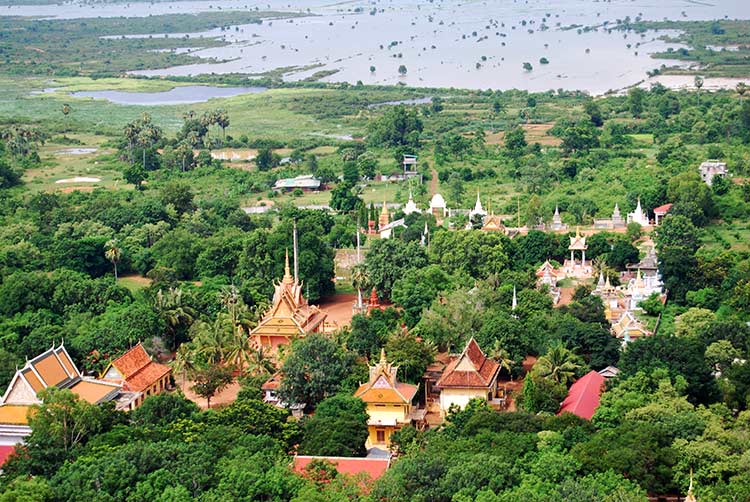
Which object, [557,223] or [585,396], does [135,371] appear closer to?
[585,396]

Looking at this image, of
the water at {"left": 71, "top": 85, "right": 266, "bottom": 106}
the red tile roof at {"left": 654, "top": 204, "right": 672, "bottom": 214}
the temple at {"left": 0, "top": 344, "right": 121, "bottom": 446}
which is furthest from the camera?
the water at {"left": 71, "top": 85, "right": 266, "bottom": 106}

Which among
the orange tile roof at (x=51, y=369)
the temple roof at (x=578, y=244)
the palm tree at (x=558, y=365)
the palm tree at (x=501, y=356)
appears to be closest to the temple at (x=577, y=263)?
the temple roof at (x=578, y=244)

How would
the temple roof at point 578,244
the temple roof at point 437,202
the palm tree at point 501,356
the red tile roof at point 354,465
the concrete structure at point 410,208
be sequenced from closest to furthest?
the red tile roof at point 354,465
the palm tree at point 501,356
the temple roof at point 578,244
the concrete structure at point 410,208
the temple roof at point 437,202

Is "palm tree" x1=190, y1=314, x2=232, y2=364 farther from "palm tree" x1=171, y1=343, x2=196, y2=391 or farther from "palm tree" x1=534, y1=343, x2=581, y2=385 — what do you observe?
"palm tree" x1=534, y1=343, x2=581, y2=385

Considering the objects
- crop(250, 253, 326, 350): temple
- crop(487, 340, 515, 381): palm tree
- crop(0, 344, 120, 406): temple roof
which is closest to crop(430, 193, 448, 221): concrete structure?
crop(250, 253, 326, 350): temple

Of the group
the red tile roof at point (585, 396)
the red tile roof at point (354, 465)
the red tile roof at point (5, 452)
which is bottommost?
the red tile roof at point (5, 452)

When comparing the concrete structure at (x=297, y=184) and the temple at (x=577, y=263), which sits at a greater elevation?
the temple at (x=577, y=263)

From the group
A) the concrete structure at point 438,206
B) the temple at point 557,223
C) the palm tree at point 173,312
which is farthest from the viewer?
the concrete structure at point 438,206

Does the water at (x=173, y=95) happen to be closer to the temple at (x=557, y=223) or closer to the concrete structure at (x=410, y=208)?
the concrete structure at (x=410, y=208)
